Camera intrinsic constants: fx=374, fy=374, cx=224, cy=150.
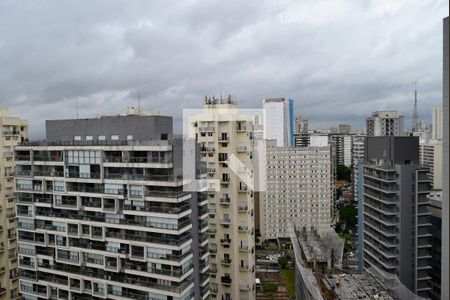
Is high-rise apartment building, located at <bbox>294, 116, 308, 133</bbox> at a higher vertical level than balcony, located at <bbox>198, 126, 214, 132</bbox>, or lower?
higher

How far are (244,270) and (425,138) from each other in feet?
73.7

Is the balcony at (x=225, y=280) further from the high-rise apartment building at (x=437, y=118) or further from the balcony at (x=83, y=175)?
the high-rise apartment building at (x=437, y=118)

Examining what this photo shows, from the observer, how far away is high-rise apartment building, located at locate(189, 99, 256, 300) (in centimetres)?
893

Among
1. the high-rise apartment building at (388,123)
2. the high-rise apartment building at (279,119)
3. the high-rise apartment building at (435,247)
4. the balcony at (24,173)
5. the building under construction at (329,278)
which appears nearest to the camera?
the balcony at (24,173)

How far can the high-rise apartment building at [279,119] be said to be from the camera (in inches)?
959

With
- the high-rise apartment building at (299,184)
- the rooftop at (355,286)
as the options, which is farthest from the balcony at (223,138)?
the high-rise apartment building at (299,184)

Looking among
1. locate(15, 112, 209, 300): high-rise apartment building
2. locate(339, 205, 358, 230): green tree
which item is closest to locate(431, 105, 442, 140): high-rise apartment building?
locate(15, 112, 209, 300): high-rise apartment building

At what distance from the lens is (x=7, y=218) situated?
28.0 feet

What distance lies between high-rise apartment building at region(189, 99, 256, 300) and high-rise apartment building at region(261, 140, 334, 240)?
11.3 meters

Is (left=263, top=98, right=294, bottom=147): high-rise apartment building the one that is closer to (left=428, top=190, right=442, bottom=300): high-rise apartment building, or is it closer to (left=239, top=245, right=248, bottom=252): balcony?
(left=428, top=190, right=442, bottom=300): high-rise apartment building

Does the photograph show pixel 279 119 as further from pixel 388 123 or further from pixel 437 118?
pixel 437 118

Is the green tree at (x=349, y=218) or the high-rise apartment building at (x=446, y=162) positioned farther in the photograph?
the green tree at (x=349, y=218)

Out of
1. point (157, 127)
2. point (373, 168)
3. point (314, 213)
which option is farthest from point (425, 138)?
point (157, 127)

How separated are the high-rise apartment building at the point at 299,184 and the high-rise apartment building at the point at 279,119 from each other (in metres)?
3.28
